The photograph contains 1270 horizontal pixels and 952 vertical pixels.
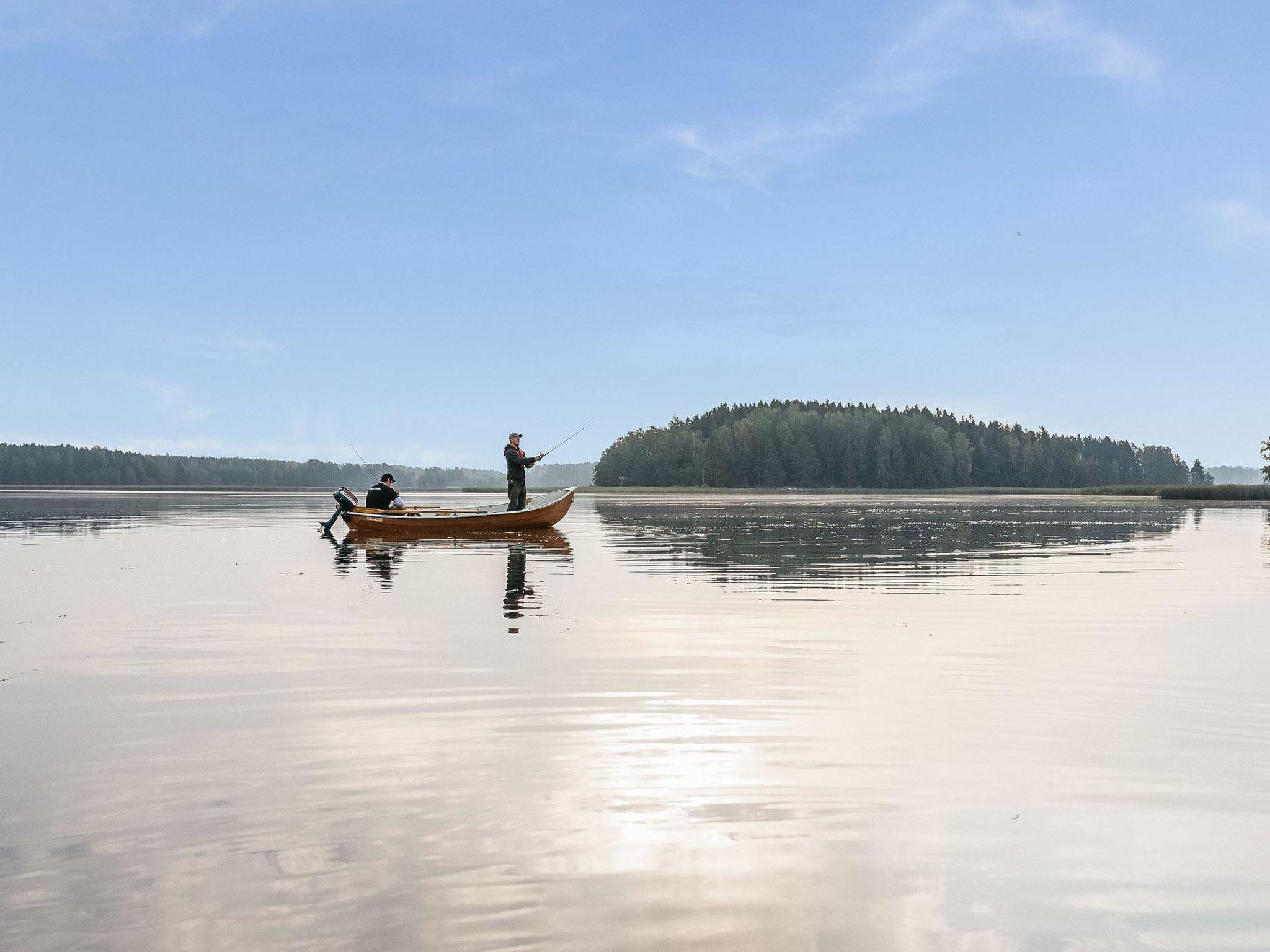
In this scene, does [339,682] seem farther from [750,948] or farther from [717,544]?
[717,544]

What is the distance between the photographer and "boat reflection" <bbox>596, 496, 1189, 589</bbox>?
67.2 feet

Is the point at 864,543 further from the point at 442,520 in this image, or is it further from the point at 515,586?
the point at 515,586

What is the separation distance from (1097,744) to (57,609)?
14304 mm

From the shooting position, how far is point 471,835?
527cm

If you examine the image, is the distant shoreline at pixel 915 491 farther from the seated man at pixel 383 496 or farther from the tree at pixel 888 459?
the seated man at pixel 383 496

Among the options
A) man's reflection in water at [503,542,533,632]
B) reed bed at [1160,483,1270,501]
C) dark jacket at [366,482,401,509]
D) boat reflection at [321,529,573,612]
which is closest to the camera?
man's reflection in water at [503,542,533,632]

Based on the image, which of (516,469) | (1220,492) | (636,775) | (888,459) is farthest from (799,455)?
(636,775)

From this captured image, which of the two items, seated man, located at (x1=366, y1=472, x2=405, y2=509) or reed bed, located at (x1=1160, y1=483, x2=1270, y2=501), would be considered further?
reed bed, located at (x1=1160, y1=483, x2=1270, y2=501)

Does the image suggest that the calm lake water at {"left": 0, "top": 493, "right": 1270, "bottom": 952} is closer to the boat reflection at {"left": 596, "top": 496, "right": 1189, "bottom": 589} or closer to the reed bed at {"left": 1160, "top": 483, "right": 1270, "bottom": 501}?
the boat reflection at {"left": 596, "top": 496, "right": 1189, "bottom": 589}

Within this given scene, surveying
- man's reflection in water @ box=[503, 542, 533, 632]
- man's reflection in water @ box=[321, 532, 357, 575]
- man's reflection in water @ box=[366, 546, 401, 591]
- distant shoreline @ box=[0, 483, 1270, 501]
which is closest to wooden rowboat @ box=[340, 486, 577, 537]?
man's reflection in water @ box=[321, 532, 357, 575]

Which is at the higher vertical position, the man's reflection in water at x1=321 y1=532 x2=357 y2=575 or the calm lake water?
the man's reflection in water at x1=321 y1=532 x2=357 y2=575

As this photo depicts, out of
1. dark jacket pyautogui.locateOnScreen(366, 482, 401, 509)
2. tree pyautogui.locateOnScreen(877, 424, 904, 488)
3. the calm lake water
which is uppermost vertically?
tree pyautogui.locateOnScreen(877, 424, 904, 488)

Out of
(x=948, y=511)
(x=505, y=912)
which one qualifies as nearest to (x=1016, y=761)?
(x=505, y=912)

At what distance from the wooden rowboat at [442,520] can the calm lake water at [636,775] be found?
1603 cm
